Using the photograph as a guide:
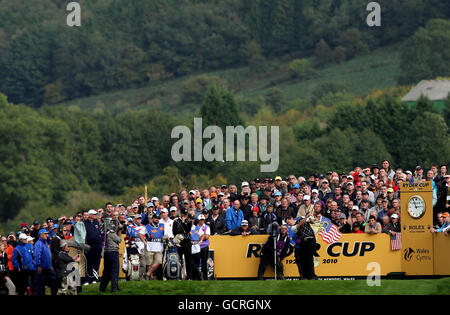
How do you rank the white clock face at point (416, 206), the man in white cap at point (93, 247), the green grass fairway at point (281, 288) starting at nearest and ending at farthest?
the green grass fairway at point (281, 288) → the white clock face at point (416, 206) → the man in white cap at point (93, 247)

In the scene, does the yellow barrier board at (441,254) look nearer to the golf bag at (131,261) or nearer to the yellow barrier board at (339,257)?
the yellow barrier board at (339,257)

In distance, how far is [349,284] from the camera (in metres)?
23.9

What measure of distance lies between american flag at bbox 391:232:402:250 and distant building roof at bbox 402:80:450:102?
106269 millimetres

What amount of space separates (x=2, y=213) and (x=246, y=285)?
93.3m

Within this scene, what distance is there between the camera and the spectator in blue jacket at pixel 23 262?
24906 mm

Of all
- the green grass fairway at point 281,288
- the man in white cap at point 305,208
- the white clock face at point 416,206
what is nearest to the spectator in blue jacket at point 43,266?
the green grass fairway at point 281,288

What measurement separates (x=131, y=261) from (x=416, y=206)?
25.7 ft

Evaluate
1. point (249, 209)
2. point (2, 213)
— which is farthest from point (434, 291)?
point (2, 213)

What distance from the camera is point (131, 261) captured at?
26.7m

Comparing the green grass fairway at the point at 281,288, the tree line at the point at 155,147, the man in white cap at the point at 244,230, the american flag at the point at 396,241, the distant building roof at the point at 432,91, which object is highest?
the distant building roof at the point at 432,91

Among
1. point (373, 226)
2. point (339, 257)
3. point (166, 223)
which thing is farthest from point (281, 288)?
point (166, 223)

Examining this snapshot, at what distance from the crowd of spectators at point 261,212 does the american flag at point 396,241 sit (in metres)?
0.20

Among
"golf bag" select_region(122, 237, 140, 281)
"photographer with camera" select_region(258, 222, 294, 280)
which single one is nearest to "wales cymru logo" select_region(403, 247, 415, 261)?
"photographer with camera" select_region(258, 222, 294, 280)

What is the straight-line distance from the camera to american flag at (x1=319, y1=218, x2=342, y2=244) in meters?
26.4
